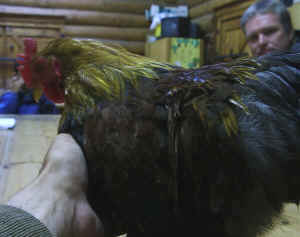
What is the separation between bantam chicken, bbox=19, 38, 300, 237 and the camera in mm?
612

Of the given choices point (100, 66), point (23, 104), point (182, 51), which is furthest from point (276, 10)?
point (23, 104)

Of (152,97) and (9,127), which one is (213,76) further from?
(9,127)

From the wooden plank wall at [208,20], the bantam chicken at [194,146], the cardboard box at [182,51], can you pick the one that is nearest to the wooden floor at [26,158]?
the bantam chicken at [194,146]

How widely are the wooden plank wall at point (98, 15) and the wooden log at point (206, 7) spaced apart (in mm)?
872

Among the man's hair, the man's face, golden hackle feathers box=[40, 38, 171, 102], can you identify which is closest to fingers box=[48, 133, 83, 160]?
golden hackle feathers box=[40, 38, 171, 102]

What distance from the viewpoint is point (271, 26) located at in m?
2.02

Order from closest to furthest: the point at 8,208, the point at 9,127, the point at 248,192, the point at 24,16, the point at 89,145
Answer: the point at 8,208
the point at 248,192
the point at 89,145
the point at 9,127
the point at 24,16

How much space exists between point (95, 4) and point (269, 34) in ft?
14.6

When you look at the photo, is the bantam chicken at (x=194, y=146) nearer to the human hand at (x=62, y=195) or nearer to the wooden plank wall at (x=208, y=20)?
the human hand at (x=62, y=195)

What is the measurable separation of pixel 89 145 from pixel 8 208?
0.28 metres

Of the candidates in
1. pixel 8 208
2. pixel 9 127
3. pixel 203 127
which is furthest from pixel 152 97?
pixel 9 127

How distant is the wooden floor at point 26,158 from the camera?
120 cm

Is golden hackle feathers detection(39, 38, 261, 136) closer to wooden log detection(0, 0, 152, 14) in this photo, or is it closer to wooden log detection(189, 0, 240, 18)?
wooden log detection(189, 0, 240, 18)

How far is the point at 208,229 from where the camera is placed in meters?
0.71
